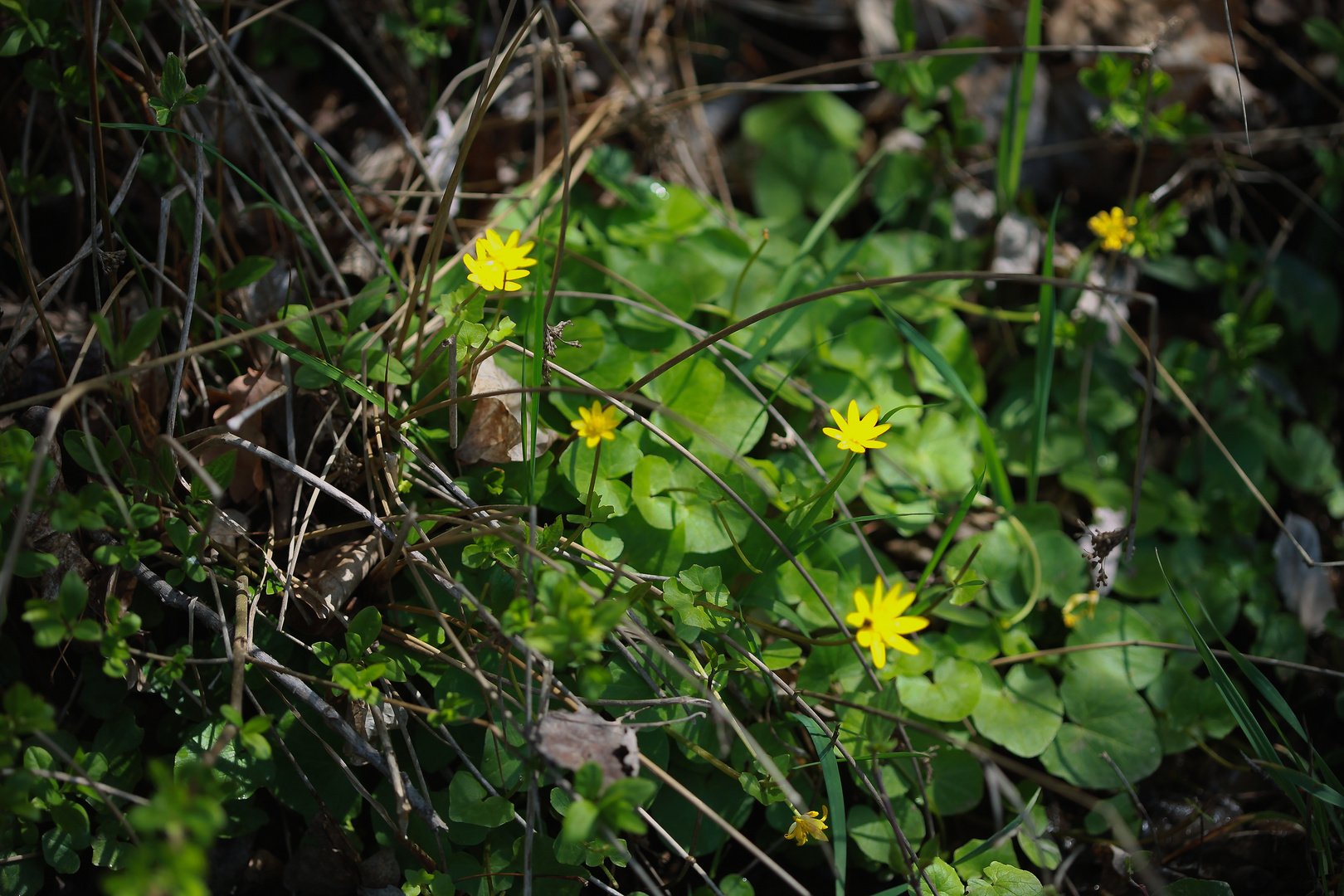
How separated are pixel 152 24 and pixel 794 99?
1.96 m

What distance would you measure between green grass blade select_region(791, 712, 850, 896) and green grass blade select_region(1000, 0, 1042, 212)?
1.82 metres

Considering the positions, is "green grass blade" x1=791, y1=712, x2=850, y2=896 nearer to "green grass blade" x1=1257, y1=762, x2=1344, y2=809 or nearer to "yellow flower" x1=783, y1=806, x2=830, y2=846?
"yellow flower" x1=783, y1=806, x2=830, y2=846

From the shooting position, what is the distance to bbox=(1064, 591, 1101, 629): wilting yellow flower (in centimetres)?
206

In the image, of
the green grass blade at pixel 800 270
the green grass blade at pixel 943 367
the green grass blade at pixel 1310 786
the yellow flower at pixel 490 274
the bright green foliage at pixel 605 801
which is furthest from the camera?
the green grass blade at pixel 800 270

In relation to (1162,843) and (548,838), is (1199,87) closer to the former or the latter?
(1162,843)

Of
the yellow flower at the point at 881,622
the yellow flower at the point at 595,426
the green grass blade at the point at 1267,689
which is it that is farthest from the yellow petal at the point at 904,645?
the green grass blade at the point at 1267,689

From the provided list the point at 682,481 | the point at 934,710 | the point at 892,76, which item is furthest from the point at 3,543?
the point at 892,76

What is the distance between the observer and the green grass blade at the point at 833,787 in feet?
4.86

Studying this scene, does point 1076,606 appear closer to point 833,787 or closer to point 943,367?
point 943,367

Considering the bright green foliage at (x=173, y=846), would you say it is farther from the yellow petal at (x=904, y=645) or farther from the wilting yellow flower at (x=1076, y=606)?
the wilting yellow flower at (x=1076, y=606)

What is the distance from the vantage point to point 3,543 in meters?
1.38

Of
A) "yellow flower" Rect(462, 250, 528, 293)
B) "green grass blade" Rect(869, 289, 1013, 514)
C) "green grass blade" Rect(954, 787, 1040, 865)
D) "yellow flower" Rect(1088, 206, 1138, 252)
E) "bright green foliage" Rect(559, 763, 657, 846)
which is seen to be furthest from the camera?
"yellow flower" Rect(1088, 206, 1138, 252)

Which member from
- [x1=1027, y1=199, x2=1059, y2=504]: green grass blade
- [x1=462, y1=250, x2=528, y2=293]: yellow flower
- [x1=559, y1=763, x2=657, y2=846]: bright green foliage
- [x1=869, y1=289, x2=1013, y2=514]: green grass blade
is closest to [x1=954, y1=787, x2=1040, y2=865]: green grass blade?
[x1=559, y1=763, x2=657, y2=846]: bright green foliage

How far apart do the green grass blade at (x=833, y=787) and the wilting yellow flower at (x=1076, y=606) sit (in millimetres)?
842
